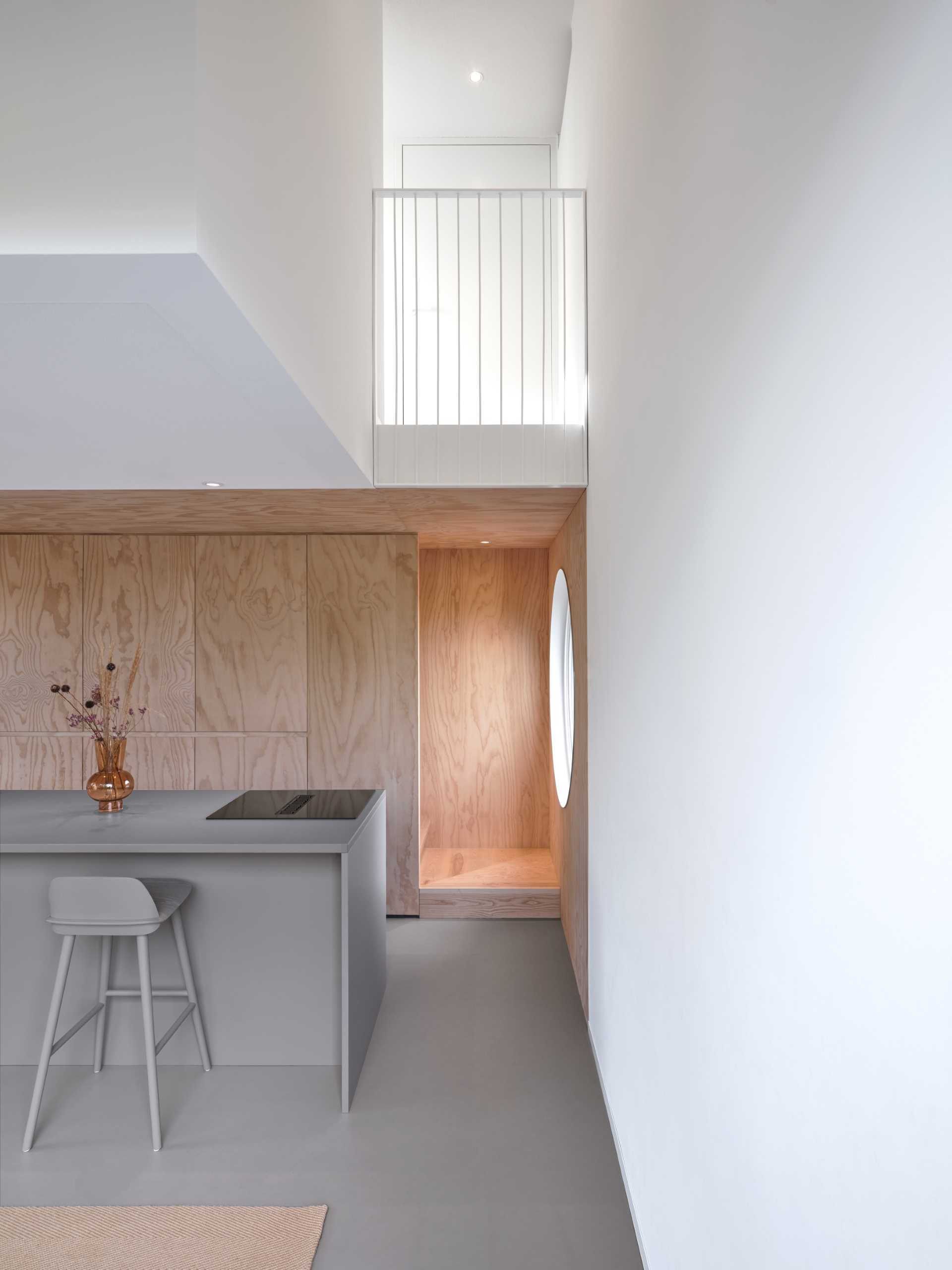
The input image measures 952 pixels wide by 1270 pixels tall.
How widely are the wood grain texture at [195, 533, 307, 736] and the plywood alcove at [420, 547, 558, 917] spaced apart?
1.08m

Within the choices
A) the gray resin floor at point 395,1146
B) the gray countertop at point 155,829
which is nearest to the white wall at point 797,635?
the gray resin floor at point 395,1146

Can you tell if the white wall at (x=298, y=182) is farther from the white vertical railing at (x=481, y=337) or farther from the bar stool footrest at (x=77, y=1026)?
the bar stool footrest at (x=77, y=1026)

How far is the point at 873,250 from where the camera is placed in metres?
0.78

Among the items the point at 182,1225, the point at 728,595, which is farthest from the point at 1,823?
the point at 728,595

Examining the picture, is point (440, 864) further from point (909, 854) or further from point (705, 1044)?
point (909, 854)

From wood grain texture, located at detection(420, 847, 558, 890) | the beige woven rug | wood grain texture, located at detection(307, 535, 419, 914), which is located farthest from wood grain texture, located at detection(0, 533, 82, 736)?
the beige woven rug

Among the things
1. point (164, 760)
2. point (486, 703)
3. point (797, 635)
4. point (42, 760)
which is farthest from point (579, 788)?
point (42, 760)

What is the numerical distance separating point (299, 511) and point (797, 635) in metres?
3.17

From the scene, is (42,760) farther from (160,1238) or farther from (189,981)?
(160,1238)

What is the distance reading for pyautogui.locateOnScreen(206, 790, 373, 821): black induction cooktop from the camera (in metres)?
3.12

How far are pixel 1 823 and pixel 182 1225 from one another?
1559 millimetres

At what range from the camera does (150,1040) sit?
2559 millimetres

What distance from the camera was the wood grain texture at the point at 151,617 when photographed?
4543mm

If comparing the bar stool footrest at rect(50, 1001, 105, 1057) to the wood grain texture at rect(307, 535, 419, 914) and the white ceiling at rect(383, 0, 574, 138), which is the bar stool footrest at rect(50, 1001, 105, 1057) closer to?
the wood grain texture at rect(307, 535, 419, 914)
